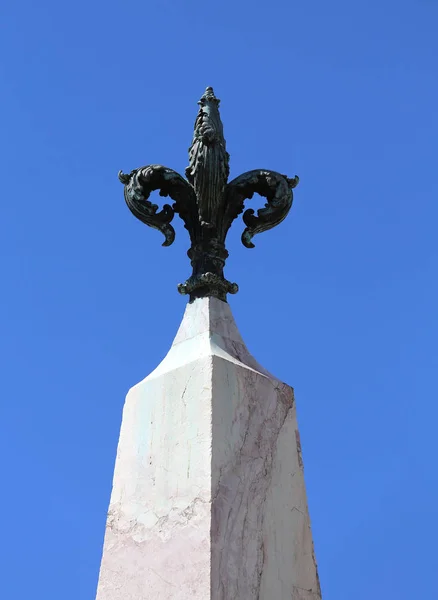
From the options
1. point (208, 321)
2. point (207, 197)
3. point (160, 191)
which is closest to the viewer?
point (208, 321)

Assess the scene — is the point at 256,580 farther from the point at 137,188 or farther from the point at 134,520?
the point at 137,188

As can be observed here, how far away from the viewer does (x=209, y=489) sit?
4.31 metres

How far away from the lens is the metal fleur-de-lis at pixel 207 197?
18.9 ft

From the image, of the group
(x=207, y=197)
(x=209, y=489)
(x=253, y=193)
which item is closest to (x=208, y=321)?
(x=207, y=197)

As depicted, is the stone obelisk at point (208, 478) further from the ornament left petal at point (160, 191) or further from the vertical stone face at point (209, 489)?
the ornament left petal at point (160, 191)

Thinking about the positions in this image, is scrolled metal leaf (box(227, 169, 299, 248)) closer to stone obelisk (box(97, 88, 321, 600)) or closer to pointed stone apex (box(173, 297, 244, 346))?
stone obelisk (box(97, 88, 321, 600))

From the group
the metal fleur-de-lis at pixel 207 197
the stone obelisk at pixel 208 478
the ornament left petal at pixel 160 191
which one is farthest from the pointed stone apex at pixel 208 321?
the ornament left petal at pixel 160 191

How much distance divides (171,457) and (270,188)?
2.31 metres

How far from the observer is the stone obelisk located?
13.9 ft

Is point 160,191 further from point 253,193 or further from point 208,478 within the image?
point 208,478

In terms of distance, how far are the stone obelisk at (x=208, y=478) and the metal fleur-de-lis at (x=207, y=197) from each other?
46mm

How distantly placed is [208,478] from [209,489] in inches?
2.6

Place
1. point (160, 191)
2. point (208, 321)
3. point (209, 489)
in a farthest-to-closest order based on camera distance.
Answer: point (160, 191), point (208, 321), point (209, 489)

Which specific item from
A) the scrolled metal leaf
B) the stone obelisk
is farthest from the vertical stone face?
the scrolled metal leaf
